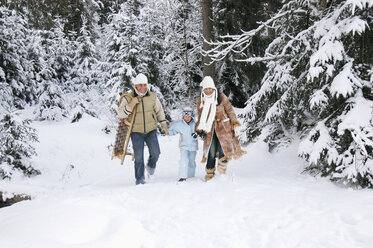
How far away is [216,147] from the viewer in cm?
538

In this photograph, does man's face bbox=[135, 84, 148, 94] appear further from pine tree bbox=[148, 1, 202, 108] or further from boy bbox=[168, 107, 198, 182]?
pine tree bbox=[148, 1, 202, 108]

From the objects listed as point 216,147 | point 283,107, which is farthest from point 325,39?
point 216,147

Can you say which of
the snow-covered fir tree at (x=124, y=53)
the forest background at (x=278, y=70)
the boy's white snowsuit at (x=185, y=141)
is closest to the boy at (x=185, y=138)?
the boy's white snowsuit at (x=185, y=141)

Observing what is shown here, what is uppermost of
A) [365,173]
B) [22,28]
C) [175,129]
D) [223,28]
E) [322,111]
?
[22,28]

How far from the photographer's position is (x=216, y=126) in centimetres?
523

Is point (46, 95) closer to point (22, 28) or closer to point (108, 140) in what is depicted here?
point (22, 28)

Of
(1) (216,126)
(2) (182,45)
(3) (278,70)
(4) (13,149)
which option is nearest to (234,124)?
(1) (216,126)

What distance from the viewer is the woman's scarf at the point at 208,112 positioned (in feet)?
16.7

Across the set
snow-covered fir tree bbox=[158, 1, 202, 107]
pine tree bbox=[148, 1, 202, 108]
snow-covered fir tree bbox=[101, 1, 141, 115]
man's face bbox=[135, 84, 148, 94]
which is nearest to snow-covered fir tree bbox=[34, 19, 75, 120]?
snow-covered fir tree bbox=[101, 1, 141, 115]

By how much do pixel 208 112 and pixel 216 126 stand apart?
→ 337mm

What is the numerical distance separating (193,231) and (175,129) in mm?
2482

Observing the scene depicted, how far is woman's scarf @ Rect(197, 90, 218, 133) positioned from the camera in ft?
16.7

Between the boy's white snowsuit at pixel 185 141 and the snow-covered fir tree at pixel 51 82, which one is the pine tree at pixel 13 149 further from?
the snow-covered fir tree at pixel 51 82

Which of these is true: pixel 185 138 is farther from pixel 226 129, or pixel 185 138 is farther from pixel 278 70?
pixel 278 70
